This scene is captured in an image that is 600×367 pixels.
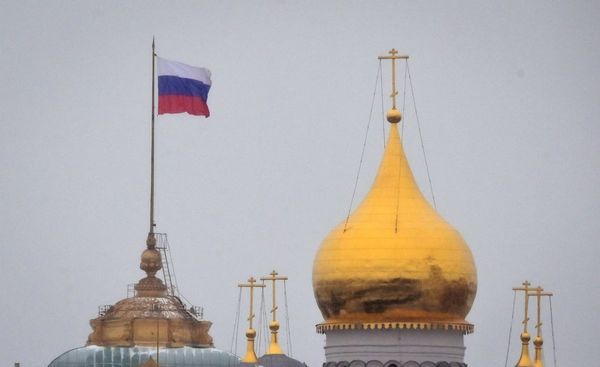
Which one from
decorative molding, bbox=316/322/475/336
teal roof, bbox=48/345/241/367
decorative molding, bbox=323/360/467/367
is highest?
teal roof, bbox=48/345/241/367

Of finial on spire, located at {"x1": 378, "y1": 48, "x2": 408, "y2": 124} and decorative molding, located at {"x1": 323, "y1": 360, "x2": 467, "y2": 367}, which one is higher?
finial on spire, located at {"x1": 378, "y1": 48, "x2": 408, "y2": 124}

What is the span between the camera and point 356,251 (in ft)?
385

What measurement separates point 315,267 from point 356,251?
2008 millimetres

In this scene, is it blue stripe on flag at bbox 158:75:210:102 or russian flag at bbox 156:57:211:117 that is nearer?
russian flag at bbox 156:57:211:117

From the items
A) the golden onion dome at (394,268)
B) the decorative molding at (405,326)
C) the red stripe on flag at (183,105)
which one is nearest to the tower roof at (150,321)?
the red stripe on flag at (183,105)

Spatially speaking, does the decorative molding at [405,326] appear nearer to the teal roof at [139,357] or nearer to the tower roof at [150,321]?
the teal roof at [139,357]

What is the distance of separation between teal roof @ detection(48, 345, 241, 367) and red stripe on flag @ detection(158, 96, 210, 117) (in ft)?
24.2

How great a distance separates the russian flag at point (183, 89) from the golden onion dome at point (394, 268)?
35.6 feet

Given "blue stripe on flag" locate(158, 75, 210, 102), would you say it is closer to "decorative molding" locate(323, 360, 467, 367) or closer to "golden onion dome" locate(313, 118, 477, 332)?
"golden onion dome" locate(313, 118, 477, 332)

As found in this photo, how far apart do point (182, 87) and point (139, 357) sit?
339 inches

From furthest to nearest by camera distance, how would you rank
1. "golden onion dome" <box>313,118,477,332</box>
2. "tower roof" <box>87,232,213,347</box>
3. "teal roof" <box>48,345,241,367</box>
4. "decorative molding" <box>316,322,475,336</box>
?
"tower roof" <box>87,232,213,347</box> → "teal roof" <box>48,345,241,367</box> → "golden onion dome" <box>313,118,477,332</box> → "decorative molding" <box>316,322,475,336</box>

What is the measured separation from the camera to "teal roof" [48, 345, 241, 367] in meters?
126

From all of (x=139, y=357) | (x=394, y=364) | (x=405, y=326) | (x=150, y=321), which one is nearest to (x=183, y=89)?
(x=150, y=321)

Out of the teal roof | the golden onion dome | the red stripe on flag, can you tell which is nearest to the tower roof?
the teal roof
